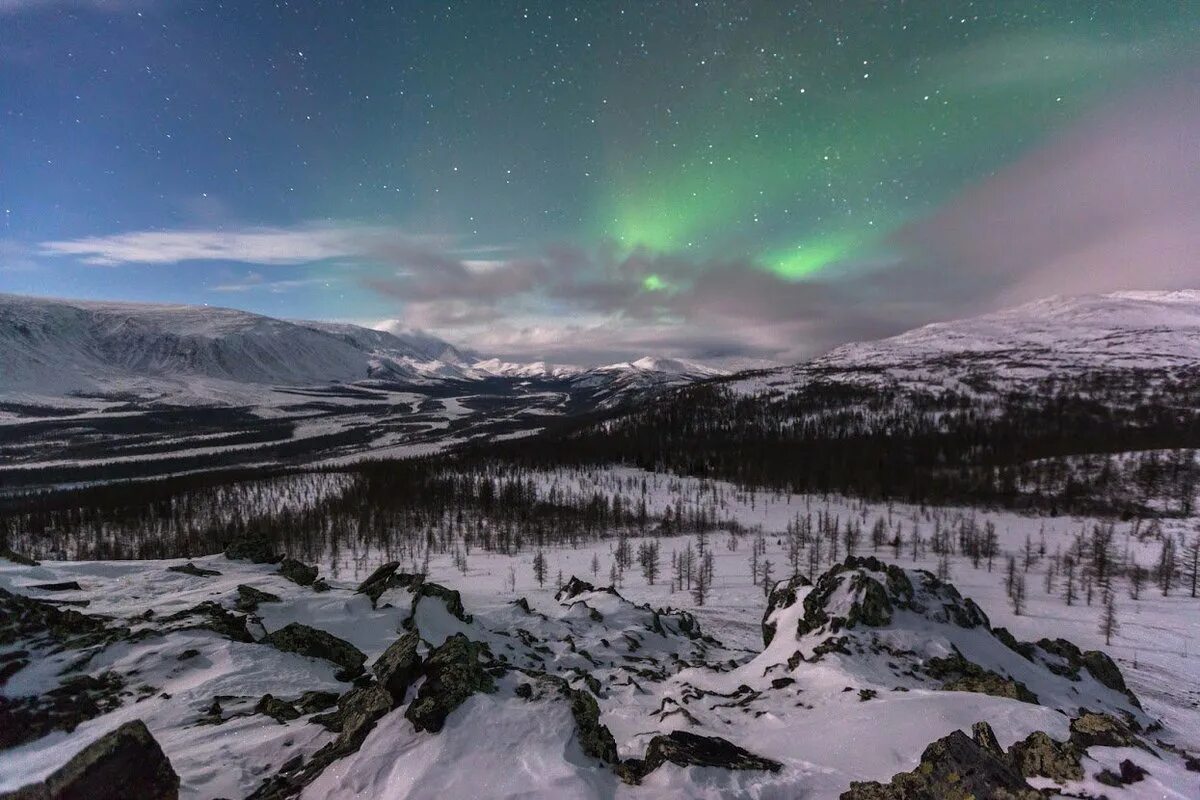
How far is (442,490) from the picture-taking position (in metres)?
156

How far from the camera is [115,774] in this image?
30.6ft

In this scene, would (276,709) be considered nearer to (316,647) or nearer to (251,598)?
(316,647)

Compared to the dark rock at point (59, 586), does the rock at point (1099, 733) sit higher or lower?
higher

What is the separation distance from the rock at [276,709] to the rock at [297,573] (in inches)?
803

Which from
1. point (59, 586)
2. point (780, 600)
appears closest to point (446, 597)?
point (59, 586)

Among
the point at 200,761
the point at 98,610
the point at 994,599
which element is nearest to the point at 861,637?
the point at 200,761

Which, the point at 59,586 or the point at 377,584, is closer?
the point at 59,586

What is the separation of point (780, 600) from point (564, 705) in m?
26.3

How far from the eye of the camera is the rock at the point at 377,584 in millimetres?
34625

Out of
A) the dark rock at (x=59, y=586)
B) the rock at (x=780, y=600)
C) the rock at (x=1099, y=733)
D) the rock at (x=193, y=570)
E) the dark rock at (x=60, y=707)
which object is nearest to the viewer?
the rock at (x=1099, y=733)

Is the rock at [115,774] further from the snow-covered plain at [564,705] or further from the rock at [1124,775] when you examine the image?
the rock at [1124,775]

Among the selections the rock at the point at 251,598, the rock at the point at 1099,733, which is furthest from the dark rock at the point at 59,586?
the rock at the point at 1099,733

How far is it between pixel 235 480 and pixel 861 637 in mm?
218310

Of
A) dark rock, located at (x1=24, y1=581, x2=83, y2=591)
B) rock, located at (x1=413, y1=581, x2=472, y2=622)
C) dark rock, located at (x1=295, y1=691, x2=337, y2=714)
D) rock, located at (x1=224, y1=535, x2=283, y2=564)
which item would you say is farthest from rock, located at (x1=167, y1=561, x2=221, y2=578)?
dark rock, located at (x1=295, y1=691, x2=337, y2=714)
